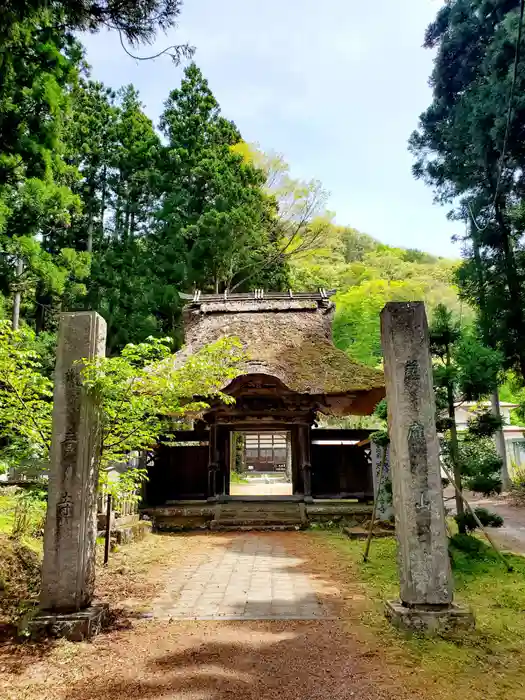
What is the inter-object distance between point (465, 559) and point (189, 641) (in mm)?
4267

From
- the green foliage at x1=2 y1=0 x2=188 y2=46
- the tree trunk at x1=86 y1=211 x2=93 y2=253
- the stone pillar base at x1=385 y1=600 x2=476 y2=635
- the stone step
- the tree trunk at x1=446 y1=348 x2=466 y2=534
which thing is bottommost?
the stone step

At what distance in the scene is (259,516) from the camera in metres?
10.3

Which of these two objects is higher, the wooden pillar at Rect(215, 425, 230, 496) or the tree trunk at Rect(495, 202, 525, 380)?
the tree trunk at Rect(495, 202, 525, 380)

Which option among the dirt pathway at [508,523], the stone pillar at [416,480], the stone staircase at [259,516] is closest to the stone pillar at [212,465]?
the stone staircase at [259,516]

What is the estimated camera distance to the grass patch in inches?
120

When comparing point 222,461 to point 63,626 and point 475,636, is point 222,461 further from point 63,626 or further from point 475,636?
point 475,636

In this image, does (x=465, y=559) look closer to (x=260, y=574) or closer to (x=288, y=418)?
(x=260, y=574)

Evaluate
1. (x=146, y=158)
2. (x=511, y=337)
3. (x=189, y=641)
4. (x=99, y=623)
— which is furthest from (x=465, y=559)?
(x=146, y=158)

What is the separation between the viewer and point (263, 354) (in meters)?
11.6

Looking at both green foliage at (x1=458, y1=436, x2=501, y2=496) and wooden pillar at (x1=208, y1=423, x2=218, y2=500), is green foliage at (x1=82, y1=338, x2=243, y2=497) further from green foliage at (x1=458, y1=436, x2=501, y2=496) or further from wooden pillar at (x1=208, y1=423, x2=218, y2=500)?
wooden pillar at (x1=208, y1=423, x2=218, y2=500)

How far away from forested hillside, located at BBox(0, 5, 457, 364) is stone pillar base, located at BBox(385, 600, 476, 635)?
37.9ft

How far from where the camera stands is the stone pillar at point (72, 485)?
3.90m

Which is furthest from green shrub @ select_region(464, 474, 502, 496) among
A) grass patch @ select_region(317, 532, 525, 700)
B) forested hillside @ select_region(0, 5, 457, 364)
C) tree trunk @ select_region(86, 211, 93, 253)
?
tree trunk @ select_region(86, 211, 93, 253)

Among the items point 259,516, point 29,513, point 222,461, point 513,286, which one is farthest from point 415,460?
point 513,286
